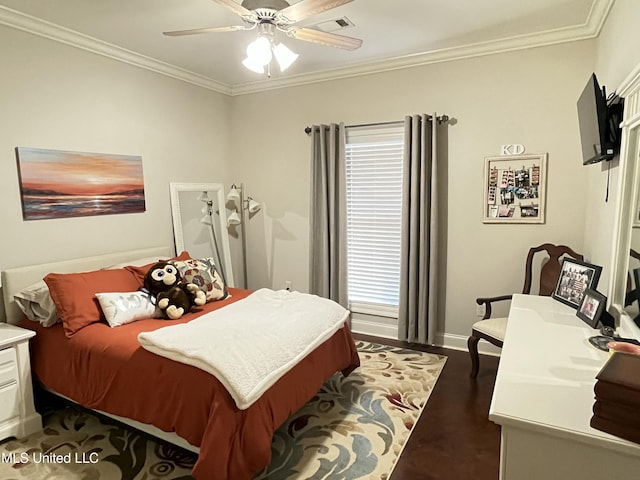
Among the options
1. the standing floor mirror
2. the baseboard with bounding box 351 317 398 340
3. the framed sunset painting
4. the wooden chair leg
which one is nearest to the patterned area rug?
the wooden chair leg

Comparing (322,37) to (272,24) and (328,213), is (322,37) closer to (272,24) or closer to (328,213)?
(272,24)

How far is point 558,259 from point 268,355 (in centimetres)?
251

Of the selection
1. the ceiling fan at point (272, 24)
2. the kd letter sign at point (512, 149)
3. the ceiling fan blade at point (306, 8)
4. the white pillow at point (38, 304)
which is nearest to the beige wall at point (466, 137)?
the kd letter sign at point (512, 149)

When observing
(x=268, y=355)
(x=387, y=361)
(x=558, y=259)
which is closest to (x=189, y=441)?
(x=268, y=355)

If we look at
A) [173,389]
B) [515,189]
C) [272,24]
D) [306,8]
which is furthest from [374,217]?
[173,389]

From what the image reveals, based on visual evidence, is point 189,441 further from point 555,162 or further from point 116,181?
point 555,162

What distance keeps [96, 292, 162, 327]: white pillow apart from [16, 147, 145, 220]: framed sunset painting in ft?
2.97

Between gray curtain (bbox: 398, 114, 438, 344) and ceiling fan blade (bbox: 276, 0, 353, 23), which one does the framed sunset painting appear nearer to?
ceiling fan blade (bbox: 276, 0, 353, 23)

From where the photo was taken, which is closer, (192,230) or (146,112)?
(146,112)

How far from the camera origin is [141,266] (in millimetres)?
3238

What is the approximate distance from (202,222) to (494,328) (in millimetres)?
3083

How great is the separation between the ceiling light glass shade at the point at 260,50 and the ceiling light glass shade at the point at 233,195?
2299mm

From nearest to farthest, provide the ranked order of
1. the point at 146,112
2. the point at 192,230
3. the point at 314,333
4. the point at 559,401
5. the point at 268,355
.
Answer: the point at 559,401
the point at 268,355
the point at 314,333
the point at 146,112
the point at 192,230

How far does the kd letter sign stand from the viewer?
3.30 metres
